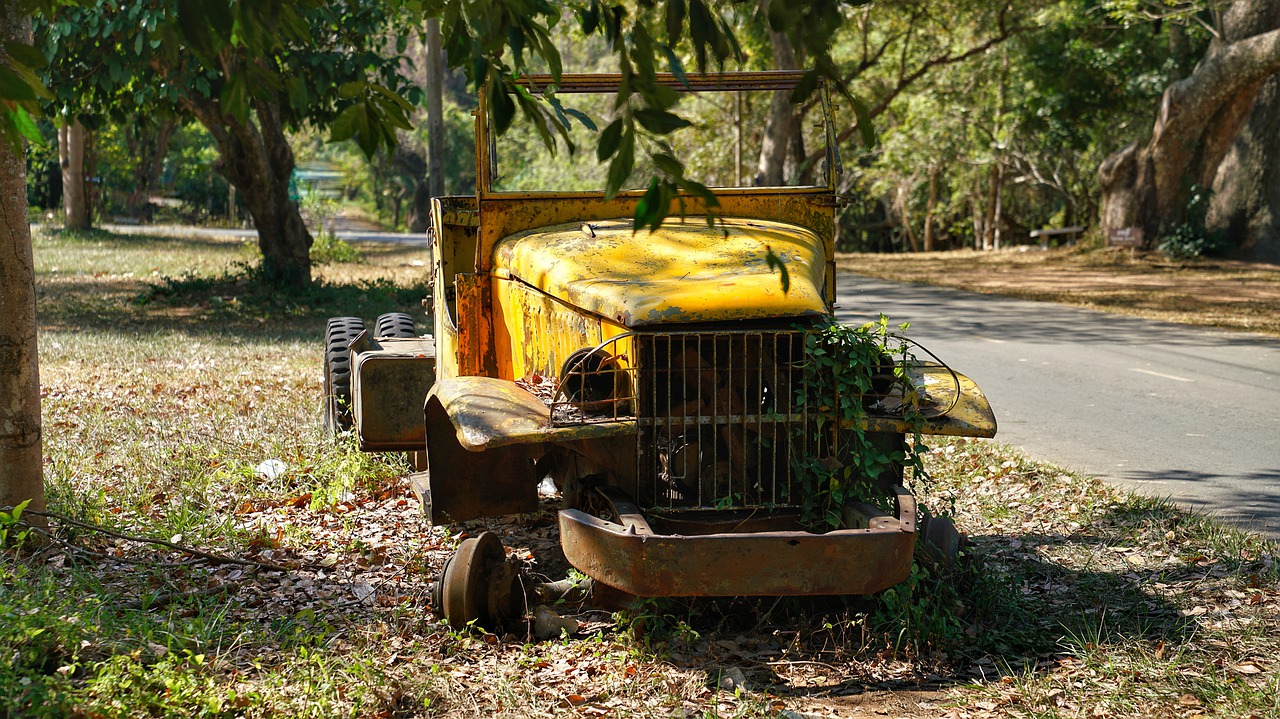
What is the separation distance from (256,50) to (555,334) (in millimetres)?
2339

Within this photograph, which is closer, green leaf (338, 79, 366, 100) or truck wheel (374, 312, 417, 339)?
green leaf (338, 79, 366, 100)

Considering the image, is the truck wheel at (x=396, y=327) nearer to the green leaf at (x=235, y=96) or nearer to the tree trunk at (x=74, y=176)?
the green leaf at (x=235, y=96)

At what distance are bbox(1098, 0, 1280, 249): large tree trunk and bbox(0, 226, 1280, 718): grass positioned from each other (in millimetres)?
16402

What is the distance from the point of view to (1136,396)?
9.19 metres

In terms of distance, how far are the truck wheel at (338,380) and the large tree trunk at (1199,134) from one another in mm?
17917

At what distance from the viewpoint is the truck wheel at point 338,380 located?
7.38m

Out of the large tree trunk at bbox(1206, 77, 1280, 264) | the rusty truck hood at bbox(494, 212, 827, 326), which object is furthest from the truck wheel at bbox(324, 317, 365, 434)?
the large tree trunk at bbox(1206, 77, 1280, 264)

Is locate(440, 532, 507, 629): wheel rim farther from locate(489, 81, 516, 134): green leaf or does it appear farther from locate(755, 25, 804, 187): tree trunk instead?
locate(755, 25, 804, 187): tree trunk

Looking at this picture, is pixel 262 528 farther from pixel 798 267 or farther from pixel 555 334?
pixel 798 267

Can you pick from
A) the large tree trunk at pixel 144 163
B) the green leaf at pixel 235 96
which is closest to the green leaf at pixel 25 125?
the green leaf at pixel 235 96

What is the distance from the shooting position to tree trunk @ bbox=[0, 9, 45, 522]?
4844 mm

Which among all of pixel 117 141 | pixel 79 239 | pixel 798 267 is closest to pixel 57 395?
pixel 798 267

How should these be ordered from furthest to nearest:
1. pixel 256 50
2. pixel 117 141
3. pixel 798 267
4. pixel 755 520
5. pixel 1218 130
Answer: pixel 117 141
pixel 1218 130
pixel 798 267
pixel 755 520
pixel 256 50

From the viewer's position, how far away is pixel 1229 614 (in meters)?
4.51
